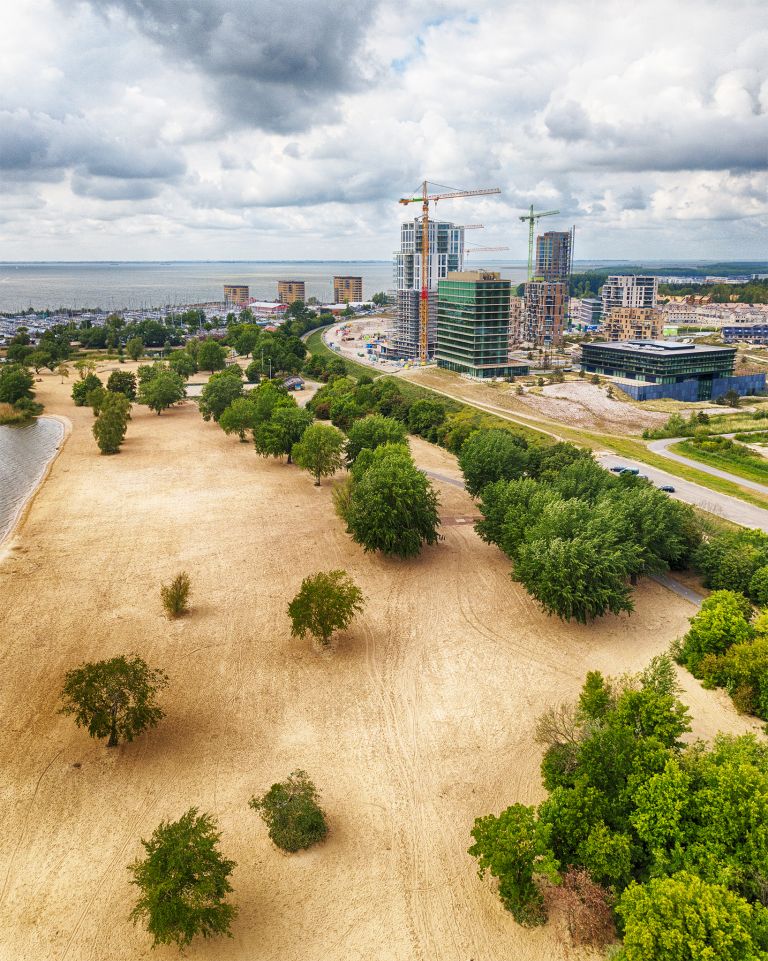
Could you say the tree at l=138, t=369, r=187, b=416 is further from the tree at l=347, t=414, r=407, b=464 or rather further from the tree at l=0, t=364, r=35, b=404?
the tree at l=347, t=414, r=407, b=464

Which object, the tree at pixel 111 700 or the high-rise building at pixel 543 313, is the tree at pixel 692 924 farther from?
the high-rise building at pixel 543 313

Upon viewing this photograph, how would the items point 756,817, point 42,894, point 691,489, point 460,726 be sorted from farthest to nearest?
point 691,489 < point 460,726 < point 42,894 < point 756,817

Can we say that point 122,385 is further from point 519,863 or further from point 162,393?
point 519,863

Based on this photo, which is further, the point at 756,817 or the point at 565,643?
the point at 565,643

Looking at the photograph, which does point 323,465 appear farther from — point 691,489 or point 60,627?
point 691,489

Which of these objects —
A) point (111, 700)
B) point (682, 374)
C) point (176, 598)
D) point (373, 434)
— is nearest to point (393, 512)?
point (176, 598)

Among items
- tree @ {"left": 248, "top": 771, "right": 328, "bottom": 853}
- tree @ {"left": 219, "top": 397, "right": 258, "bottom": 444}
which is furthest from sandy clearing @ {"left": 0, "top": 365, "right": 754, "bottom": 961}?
tree @ {"left": 219, "top": 397, "right": 258, "bottom": 444}

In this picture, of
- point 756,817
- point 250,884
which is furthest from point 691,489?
point 250,884
